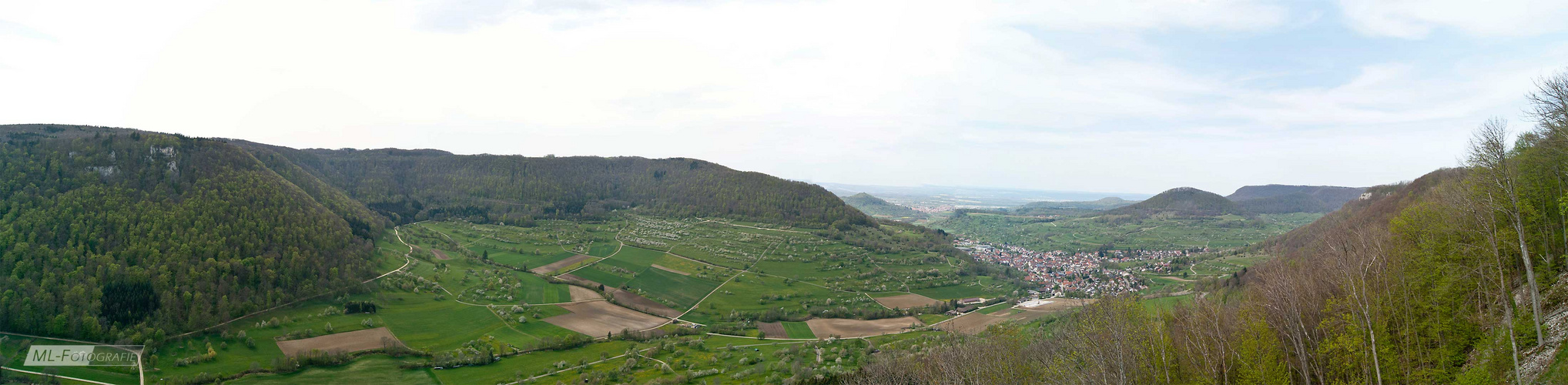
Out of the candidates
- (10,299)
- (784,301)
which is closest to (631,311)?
(784,301)

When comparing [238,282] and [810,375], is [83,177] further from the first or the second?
[810,375]

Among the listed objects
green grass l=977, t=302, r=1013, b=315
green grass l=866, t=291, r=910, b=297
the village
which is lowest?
green grass l=977, t=302, r=1013, b=315

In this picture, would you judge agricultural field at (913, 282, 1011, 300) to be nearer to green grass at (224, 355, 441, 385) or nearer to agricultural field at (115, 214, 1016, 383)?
agricultural field at (115, 214, 1016, 383)

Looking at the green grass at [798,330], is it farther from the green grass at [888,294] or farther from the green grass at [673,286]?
the green grass at [888,294]

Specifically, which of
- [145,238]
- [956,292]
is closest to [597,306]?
[145,238]

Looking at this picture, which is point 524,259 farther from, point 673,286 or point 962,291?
point 962,291

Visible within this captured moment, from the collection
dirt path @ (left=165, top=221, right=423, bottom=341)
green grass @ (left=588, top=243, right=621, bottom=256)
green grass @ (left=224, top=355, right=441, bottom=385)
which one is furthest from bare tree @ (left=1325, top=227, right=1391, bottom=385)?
green grass @ (left=588, top=243, right=621, bottom=256)
